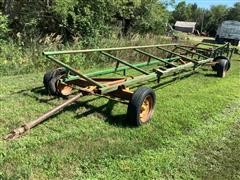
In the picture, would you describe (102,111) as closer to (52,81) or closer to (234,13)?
(52,81)

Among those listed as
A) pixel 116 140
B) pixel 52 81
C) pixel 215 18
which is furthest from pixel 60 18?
pixel 215 18

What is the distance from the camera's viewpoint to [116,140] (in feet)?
15.5

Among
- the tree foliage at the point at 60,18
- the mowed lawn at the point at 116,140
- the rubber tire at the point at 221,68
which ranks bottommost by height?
the mowed lawn at the point at 116,140

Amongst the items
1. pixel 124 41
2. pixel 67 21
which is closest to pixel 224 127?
pixel 124 41

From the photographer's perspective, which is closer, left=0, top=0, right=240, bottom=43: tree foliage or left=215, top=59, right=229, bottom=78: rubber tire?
left=215, top=59, right=229, bottom=78: rubber tire

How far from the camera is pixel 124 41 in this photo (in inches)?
469

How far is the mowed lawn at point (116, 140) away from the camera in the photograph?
3.96 metres

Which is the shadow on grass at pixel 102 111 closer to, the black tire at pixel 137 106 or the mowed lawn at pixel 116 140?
the mowed lawn at pixel 116 140

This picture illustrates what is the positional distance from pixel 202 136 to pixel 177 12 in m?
100

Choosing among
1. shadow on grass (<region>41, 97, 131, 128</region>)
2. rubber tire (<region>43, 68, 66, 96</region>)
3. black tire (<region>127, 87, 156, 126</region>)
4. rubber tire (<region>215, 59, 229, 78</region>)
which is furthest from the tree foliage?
black tire (<region>127, 87, 156, 126</region>)

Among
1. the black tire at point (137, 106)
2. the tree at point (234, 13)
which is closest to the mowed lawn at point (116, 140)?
the black tire at point (137, 106)

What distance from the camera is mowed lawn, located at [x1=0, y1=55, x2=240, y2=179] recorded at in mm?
3961

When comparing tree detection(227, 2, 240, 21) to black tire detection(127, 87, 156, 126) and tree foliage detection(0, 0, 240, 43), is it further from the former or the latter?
black tire detection(127, 87, 156, 126)

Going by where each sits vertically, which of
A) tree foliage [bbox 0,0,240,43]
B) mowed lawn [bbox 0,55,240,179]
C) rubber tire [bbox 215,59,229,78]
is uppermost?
tree foliage [bbox 0,0,240,43]
